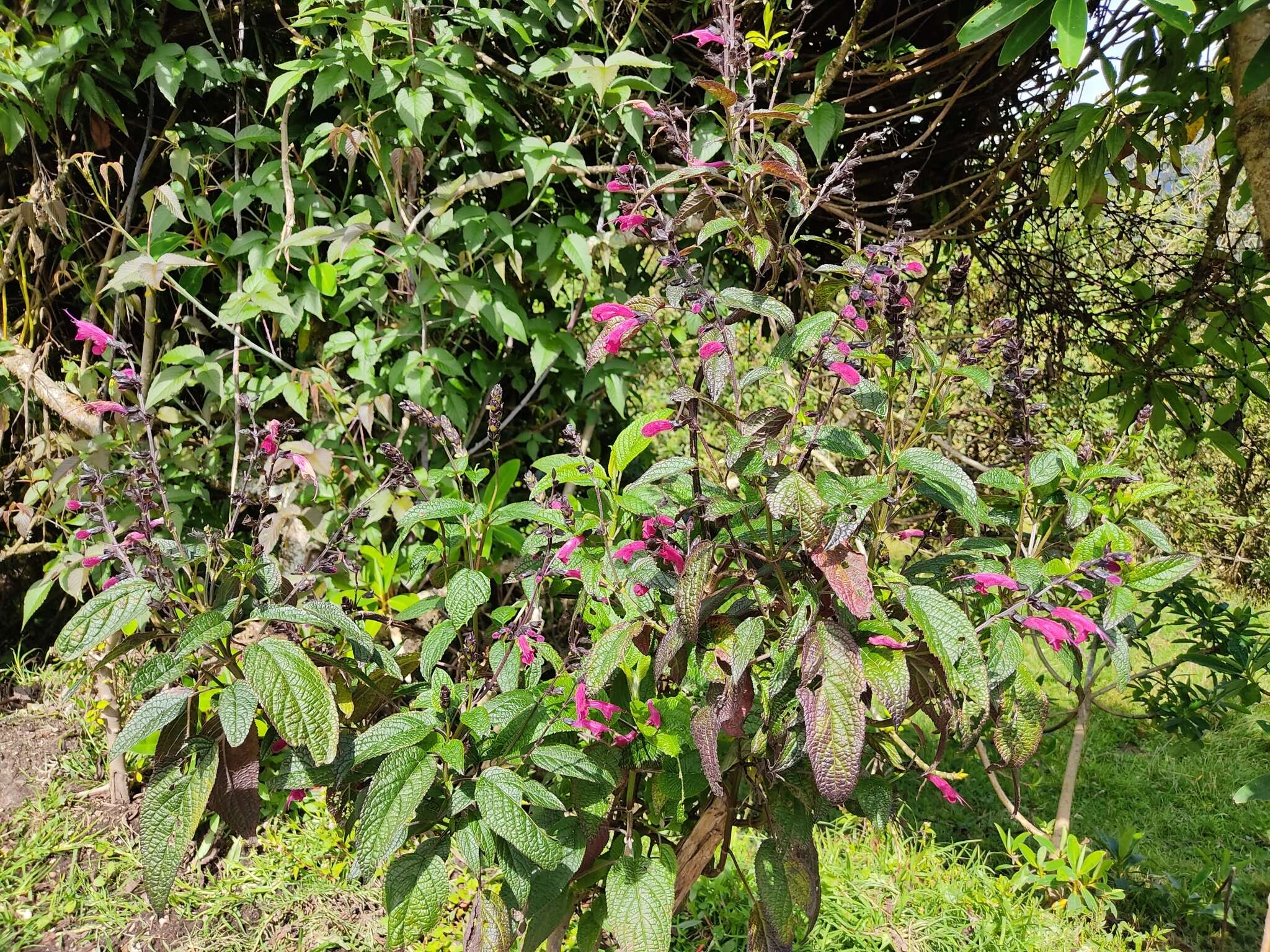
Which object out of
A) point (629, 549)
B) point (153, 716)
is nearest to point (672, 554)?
point (629, 549)

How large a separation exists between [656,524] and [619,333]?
0.29m

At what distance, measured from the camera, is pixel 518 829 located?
909 millimetres

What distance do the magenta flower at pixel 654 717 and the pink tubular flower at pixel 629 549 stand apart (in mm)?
200

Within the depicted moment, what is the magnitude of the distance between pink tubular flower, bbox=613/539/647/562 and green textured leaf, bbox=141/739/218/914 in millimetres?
559

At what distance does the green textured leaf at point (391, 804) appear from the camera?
0.87m

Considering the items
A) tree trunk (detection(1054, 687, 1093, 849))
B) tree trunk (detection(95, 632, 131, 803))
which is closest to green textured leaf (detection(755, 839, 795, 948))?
tree trunk (detection(1054, 687, 1093, 849))

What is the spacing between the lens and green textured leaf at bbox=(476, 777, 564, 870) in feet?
2.96

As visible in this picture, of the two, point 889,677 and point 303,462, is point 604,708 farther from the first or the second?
point 303,462

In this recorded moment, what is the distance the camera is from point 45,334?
8.66 ft

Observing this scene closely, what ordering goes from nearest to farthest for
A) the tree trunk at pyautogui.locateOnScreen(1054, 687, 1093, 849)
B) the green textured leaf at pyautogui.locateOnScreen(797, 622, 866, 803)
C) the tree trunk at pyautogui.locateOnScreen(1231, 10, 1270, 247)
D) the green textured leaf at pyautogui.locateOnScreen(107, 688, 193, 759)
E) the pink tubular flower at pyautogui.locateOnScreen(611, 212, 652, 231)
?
the green textured leaf at pyautogui.locateOnScreen(797, 622, 866, 803) → the green textured leaf at pyautogui.locateOnScreen(107, 688, 193, 759) → the pink tubular flower at pyautogui.locateOnScreen(611, 212, 652, 231) → the tree trunk at pyautogui.locateOnScreen(1231, 10, 1270, 247) → the tree trunk at pyautogui.locateOnScreen(1054, 687, 1093, 849)

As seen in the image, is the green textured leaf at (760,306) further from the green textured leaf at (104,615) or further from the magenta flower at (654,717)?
the green textured leaf at (104,615)

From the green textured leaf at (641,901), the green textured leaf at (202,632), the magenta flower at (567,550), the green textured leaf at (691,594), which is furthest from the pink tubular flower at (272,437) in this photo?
the green textured leaf at (641,901)

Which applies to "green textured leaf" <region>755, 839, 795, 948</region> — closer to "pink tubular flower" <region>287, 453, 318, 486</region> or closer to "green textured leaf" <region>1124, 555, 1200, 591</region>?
"green textured leaf" <region>1124, 555, 1200, 591</region>

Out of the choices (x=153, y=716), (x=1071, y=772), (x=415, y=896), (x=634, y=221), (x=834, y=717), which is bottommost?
(x=1071, y=772)
